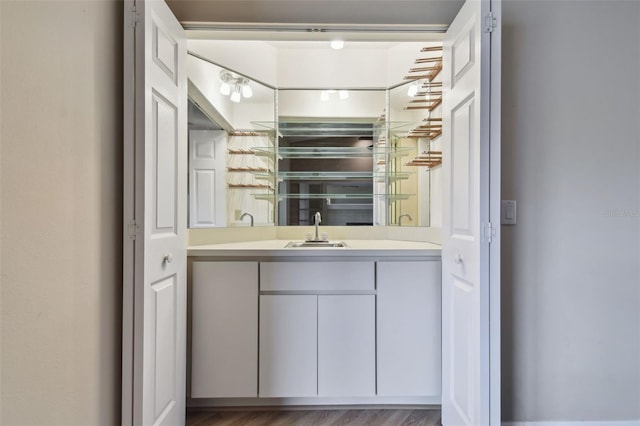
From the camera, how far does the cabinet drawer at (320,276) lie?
1.76 metres

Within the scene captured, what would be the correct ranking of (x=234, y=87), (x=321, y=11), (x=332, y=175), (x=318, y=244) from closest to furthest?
(x=321, y=11) → (x=318, y=244) → (x=234, y=87) → (x=332, y=175)

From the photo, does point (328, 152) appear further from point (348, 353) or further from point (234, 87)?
point (348, 353)

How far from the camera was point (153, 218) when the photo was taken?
1.31 meters
